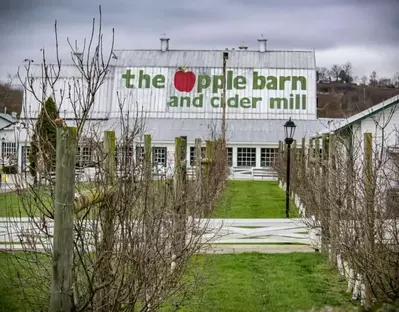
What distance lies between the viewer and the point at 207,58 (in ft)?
103

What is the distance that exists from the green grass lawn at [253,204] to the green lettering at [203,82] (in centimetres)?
1015

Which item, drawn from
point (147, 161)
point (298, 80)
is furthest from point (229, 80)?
point (147, 161)

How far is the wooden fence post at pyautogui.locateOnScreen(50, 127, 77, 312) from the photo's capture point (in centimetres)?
306

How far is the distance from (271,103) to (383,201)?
2540cm

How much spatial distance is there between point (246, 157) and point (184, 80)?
4764mm

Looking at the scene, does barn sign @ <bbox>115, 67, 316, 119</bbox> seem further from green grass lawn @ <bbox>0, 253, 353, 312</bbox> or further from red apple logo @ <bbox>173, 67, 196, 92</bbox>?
green grass lawn @ <bbox>0, 253, 353, 312</bbox>

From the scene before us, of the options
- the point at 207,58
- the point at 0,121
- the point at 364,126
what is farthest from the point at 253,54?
the point at 364,126

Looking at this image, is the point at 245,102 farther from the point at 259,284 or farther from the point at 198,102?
the point at 259,284

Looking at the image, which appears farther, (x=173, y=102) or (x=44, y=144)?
(x=173, y=102)

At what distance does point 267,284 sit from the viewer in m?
6.67

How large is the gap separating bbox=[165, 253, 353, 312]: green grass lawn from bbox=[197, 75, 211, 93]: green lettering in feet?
73.4

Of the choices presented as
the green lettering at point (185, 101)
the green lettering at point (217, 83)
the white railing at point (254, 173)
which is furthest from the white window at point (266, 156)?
the green lettering at point (185, 101)

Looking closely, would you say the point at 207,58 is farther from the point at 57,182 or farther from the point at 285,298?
the point at 57,182

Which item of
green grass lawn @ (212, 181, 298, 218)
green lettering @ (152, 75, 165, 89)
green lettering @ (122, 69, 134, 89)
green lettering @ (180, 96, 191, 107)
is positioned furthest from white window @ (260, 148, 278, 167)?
green grass lawn @ (212, 181, 298, 218)
